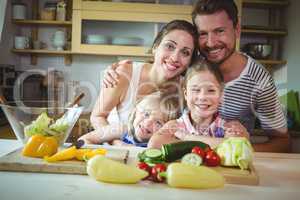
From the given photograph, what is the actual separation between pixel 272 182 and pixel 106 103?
71 cm

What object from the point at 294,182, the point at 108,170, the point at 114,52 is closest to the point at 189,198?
the point at 108,170

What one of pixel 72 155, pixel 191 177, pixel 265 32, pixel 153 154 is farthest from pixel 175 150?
pixel 265 32

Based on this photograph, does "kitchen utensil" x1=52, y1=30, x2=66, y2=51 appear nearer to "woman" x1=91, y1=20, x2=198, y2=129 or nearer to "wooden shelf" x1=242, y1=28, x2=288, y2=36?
"woman" x1=91, y1=20, x2=198, y2=129

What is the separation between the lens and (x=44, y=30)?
1.39 metres

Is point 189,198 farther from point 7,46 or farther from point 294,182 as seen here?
point 7,46

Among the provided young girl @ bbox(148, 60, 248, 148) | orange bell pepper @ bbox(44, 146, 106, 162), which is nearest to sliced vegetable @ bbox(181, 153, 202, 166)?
orange bell pepper @ bbox(44, 146, 106, 162)

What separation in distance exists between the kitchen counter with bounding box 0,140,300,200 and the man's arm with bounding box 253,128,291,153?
0.42 m

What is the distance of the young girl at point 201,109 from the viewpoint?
1177mm

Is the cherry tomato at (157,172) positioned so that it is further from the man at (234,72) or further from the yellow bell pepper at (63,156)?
the man at (234,72)

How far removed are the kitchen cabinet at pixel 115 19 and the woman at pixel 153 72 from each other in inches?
3.4

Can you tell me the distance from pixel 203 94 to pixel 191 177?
51 centimetres

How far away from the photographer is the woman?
1.21 m

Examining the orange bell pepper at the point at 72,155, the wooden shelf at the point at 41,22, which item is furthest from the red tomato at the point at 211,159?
the wooden shelf at the point at 41,22

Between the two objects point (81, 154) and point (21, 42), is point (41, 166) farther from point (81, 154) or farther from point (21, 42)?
point (21, 42)
